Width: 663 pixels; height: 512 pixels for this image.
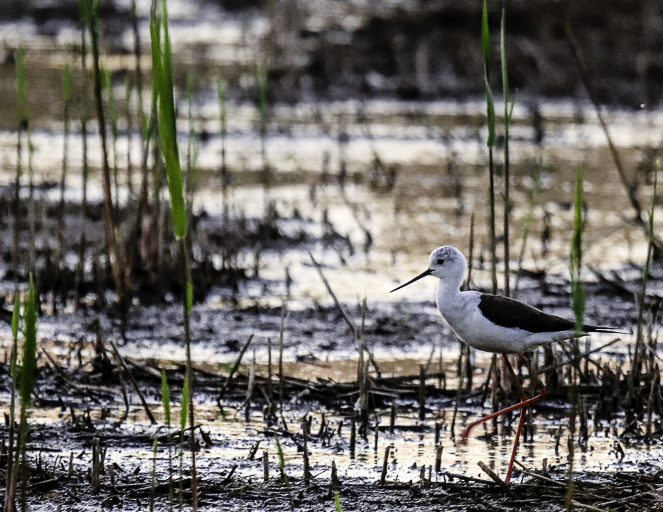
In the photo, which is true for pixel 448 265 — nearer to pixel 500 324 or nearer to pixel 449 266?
pixel 449 266

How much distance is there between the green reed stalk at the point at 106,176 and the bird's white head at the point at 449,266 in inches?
68.7

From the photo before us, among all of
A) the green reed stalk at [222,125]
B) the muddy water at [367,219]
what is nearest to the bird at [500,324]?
the muddy water at [367,219]

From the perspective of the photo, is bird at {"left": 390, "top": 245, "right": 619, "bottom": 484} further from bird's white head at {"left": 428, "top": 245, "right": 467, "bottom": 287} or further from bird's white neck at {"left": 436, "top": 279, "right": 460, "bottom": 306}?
bird's white head at {"left": 428, "top": 245, "right": 467, "bottom": 287}

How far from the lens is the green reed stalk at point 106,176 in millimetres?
5621

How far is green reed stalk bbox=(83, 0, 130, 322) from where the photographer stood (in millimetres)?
5621

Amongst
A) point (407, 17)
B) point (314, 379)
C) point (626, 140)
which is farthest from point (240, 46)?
point (314, 379)

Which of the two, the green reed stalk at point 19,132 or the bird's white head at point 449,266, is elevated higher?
the green reed stalk at point 19,132

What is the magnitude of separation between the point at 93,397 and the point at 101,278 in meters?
1.72

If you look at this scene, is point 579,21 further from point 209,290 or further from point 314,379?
point 314,379

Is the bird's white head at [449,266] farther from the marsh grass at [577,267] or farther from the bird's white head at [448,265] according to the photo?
the marsh grass at [577,267]

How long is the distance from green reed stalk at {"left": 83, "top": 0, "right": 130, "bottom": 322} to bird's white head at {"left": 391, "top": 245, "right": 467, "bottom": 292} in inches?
68.7

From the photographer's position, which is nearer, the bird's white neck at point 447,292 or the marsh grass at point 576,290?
the marsh grass at point 576,290

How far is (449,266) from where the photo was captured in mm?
5066

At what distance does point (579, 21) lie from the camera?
1895cm
